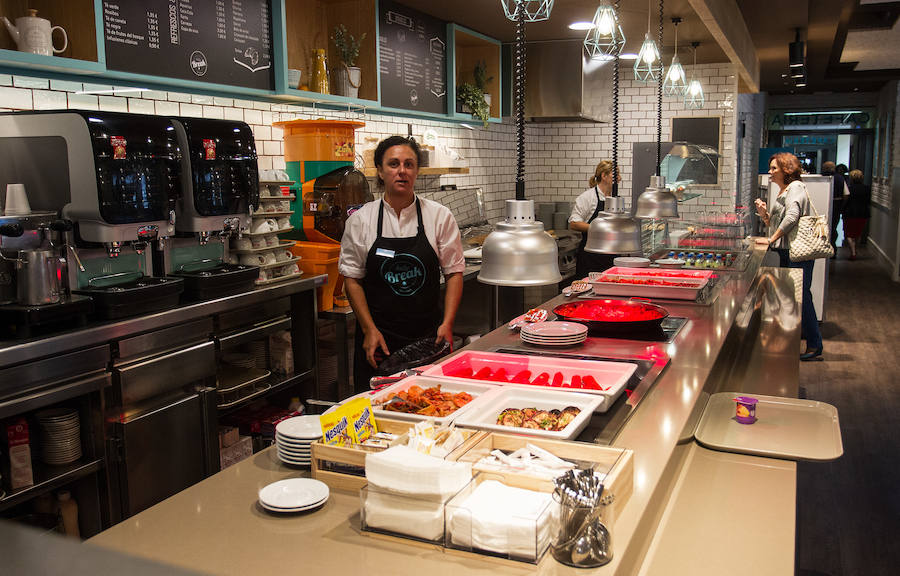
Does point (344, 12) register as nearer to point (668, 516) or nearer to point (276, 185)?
point (276, 185)

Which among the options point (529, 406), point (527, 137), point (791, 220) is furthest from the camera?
point (527, 137)

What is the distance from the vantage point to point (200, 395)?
3771 millimetres

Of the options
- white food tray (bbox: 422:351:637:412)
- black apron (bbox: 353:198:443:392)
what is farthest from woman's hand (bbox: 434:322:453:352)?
white food tray (bbox: 422:351:637:412)

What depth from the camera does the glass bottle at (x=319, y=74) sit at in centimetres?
510

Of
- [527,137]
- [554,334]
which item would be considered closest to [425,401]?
[554,334]

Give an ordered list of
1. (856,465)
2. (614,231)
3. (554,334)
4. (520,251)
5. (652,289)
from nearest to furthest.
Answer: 1. (520,251)
2. (554,334)
3. (614,231)
4. (652,289)
5. (856,465)

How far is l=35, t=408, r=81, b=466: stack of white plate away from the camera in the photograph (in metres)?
3.12

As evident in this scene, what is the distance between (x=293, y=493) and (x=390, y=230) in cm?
228

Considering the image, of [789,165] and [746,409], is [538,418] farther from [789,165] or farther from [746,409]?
[789,165]

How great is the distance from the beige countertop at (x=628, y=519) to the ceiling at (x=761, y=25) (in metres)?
3.23

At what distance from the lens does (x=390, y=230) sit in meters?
3.97

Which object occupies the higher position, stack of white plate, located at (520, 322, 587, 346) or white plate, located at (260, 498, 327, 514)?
stack of white plate, located at (520, 322, 587, 346)

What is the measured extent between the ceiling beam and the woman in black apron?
248 centimetres

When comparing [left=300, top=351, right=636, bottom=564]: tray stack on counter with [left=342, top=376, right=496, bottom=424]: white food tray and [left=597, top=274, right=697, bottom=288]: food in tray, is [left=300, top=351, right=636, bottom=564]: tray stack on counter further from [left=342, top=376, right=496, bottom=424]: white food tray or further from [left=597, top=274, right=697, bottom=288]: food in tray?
[left=597, top=274, right=697, bottom=288]: food in tray
